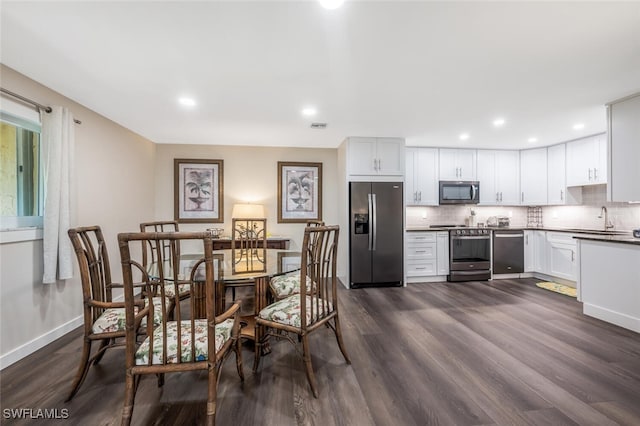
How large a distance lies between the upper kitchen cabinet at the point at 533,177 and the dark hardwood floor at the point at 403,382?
2.63 m

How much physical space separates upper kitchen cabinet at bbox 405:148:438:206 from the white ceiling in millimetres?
1434

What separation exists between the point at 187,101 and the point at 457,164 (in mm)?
4455

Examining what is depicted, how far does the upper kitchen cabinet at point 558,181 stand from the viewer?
455cm

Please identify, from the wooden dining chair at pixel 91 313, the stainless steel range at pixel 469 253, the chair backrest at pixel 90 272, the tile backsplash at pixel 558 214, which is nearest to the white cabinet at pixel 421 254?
the stainless steel range at pixel 469 253

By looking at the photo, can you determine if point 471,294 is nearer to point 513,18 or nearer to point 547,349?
point 547,349

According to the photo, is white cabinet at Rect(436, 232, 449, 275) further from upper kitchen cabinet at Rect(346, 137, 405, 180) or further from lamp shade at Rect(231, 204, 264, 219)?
lamp shade at Rect(231, 204, 264, 219)

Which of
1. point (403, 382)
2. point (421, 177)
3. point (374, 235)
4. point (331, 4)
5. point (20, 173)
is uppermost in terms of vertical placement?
point (331, 4)

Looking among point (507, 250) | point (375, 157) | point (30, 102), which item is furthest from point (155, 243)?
point (507, 250)

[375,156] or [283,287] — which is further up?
[375,156]

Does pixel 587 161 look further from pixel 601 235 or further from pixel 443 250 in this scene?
pixel 443 250

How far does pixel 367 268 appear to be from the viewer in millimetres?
4238

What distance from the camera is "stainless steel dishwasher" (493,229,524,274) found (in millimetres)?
4668

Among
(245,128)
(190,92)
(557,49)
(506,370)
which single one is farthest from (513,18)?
(245,128)

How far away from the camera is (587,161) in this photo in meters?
4.21
